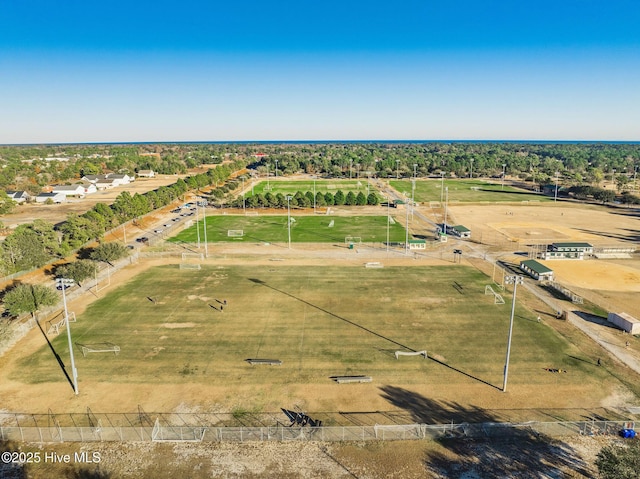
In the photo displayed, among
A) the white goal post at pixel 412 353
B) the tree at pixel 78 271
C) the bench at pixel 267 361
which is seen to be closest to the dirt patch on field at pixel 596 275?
the white goal post at pixel 412 353

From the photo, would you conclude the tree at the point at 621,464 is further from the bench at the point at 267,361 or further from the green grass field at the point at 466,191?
the green grass field at the point at 466,191

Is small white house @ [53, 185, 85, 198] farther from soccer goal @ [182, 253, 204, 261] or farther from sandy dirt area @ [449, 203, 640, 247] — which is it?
sandy dirt area @ [449, 203, 640, 247]

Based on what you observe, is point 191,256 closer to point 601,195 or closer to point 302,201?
point 302,201

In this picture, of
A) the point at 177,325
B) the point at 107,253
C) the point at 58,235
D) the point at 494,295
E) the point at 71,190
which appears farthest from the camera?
the point at 71,190

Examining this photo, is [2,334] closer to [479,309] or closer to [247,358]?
[247,358]

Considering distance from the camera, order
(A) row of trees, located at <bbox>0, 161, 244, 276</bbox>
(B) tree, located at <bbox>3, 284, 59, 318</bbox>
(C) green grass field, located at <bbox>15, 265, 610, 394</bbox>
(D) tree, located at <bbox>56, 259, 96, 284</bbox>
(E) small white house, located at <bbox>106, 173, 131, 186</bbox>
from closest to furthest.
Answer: (C) green grass field, located at <bbox>15, 265, 610, 394</bbox> < (B) tree, located at <bbox>3, 284, 59, 318</bbox> < (D) tree, located at <bbox>56, 259, 96, 284</bbox> < (A) row of trees, located at <bbox>0, 161, 244, 276</bbox> < (E) small white house, located at <bbox>106, 173, 131, 186</bbox>

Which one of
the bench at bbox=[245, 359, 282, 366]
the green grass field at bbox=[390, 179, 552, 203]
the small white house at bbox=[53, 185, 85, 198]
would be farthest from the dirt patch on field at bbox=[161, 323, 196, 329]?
the small white house at bbox=[53, 185, 85, 198]

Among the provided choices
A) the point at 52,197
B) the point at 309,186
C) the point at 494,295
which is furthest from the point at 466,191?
the point at 52,197
